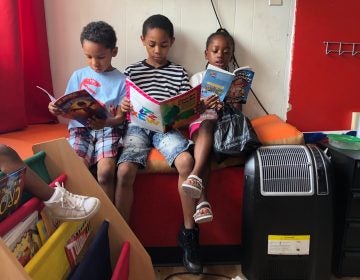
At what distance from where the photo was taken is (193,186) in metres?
1.20

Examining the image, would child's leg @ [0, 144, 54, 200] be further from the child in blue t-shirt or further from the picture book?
the picture book

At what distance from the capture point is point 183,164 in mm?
1292

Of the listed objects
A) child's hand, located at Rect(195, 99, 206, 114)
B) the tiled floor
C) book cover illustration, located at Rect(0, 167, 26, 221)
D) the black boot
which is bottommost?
the tiled floor

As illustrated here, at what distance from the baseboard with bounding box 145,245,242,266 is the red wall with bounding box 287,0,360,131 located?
78 centimetres

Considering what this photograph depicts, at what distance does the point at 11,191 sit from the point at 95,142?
2.03ft

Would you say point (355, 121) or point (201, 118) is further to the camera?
point (355, 121)

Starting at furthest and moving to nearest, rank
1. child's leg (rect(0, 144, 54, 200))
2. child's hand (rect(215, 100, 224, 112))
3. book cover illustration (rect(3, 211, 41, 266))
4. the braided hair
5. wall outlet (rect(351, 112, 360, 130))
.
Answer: wall outlet (rect(351, 112, 360, 130))
the braided hair
child's hand (rect(215, 100, 224, 112))
child's leg (rect(0, 144, 54, 200))
book cover illustration (rect(3, 211, 41, 266))

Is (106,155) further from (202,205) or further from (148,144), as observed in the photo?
(202,205)

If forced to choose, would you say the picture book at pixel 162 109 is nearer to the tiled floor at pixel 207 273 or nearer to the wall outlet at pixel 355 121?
the tiled floor at pixel 207 273

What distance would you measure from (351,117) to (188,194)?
3.55 ft

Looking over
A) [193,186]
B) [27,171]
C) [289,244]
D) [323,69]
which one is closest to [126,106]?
[193,186]

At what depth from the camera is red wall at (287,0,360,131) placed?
1.67m

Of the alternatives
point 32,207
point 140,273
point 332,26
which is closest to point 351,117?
point 332,26

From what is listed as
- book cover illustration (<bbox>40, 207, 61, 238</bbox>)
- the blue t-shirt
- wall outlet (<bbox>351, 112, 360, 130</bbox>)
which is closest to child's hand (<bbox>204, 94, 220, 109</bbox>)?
the blue t-shirt
